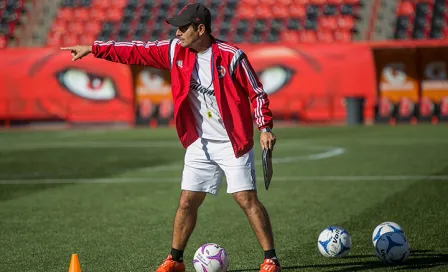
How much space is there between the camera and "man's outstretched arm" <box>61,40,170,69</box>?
7.00 metres

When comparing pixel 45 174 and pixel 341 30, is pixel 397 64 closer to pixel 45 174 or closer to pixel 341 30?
pixel 341 30

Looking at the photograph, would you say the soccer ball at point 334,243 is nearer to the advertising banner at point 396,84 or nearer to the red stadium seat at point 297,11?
the advertising banner at point 396,84

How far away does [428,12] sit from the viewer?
34.5 m

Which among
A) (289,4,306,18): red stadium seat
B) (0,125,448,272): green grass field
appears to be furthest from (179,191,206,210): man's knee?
(289,4,306,18): red stadium seat

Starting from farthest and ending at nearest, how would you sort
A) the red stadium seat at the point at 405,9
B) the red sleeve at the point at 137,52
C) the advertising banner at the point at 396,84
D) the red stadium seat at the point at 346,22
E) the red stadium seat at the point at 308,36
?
the red stadium seat at the point at 308,36 → the red stadium seat at the point at 346,22 → the red stadium seat at the point at 405,9 → the advertising banner at the point at 396,84 → the red sleeve at the point at 137,52

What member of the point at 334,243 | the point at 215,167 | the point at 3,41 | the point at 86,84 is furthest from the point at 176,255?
the point at 3,41

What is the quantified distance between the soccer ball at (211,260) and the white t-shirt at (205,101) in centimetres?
89

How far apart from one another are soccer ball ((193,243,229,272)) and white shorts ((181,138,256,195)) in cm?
48

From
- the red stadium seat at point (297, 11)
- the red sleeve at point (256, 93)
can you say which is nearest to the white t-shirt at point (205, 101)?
the red sleeve at point (256, 93)

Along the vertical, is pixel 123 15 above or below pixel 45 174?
above

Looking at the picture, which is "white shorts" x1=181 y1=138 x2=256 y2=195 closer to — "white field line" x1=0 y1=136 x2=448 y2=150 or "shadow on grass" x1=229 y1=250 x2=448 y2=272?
"shadow on grass" x1=229 y1=250 x2=448 y2=272

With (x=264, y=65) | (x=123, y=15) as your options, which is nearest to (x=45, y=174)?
(x=264, y=65)

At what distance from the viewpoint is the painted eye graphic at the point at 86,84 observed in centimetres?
3484

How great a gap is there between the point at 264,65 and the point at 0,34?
1302cm
